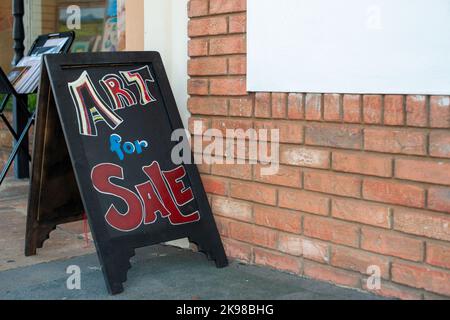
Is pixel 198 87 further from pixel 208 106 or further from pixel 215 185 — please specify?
pixel 215 185

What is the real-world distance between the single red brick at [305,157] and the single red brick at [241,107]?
326 mm

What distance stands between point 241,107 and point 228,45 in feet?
1.23

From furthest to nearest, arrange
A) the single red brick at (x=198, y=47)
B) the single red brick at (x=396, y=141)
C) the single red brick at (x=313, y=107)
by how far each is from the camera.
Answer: the single red brick at (x=198, y=47) → the single red brick at (x=313, y=107) → the single red brick at (x=396, y=141)

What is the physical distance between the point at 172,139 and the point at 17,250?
51.4 inches

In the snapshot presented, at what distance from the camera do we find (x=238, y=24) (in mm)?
3777

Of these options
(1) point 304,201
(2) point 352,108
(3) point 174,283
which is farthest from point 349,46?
(3) point 174,283

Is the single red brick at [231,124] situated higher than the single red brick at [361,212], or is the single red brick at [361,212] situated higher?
the single red brick at [231,124]

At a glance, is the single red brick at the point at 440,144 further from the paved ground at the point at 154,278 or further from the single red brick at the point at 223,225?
the single red brick at the point at 223,225

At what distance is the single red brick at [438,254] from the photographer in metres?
2.96

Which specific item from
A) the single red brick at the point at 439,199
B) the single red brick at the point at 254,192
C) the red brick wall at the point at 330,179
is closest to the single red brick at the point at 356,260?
the red brick wall at the point at 330,179

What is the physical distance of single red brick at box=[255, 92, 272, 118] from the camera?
12.0 feet

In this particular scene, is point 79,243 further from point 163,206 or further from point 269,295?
point 269,295

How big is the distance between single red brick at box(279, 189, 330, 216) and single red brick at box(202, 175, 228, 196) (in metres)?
0.45

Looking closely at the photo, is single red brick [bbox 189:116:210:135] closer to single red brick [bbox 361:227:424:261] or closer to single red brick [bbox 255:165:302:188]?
single red brick [bbox 255:165:302:188]
